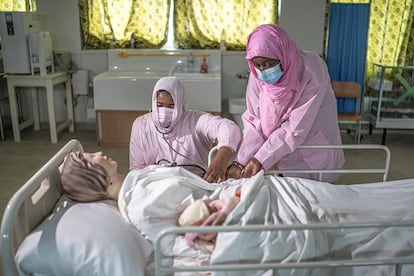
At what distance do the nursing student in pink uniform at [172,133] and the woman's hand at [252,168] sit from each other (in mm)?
238

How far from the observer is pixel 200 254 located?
1.17m

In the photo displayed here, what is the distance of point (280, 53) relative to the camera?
1.62m

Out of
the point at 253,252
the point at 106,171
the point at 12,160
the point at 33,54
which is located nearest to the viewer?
the point at 253,252

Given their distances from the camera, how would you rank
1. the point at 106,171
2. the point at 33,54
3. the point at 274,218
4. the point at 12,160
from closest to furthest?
1. the point at 274,218
2. the point at 106,171
3. the point at 12,160
4. the point at 33,54

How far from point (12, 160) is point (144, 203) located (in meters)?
2.85

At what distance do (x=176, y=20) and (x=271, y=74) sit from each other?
2890mm

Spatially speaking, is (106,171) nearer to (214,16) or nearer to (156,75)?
(156,75)

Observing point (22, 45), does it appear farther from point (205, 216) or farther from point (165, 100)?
point (205, 216)

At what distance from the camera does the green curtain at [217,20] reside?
421cm

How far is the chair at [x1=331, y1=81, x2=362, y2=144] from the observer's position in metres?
4.02

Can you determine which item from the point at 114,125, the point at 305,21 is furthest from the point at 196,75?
the point at 305,21

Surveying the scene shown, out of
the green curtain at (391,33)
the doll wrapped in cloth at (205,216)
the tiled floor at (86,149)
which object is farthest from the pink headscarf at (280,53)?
the green curtain at (391,33)

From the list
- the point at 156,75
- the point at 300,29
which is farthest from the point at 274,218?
the point at 300,29

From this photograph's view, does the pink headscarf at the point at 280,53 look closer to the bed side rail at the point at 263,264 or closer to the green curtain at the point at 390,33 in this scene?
the bed side rail at the point at 263,264
